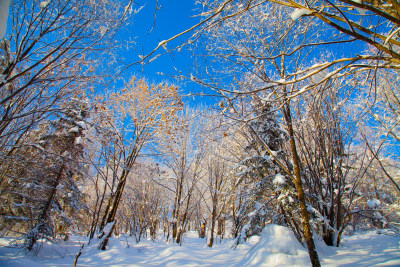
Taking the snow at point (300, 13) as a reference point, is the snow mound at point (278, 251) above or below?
below

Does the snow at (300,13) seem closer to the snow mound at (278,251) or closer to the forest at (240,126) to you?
the forest at (240,126)

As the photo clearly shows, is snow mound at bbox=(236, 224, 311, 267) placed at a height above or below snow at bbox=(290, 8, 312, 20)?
below

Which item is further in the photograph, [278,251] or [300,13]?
[278,251]

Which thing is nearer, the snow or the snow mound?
the snow

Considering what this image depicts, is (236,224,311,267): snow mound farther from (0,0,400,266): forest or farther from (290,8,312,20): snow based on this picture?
(290,8,312,20): snow

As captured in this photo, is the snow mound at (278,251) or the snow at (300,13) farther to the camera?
the snow mound at (278,251)

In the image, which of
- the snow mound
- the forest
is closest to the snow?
the forest

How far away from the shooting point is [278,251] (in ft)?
13.5

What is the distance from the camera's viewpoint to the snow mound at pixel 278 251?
3857 millimetres

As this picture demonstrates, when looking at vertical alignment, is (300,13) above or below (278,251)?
above

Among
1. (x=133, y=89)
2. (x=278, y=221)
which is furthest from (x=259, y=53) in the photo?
(x=133, y=89)

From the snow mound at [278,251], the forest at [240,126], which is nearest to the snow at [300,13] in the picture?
the forest at [240,126]

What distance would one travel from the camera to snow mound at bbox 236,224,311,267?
12.7ft

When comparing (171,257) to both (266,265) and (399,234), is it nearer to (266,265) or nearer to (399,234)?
(266,265)
